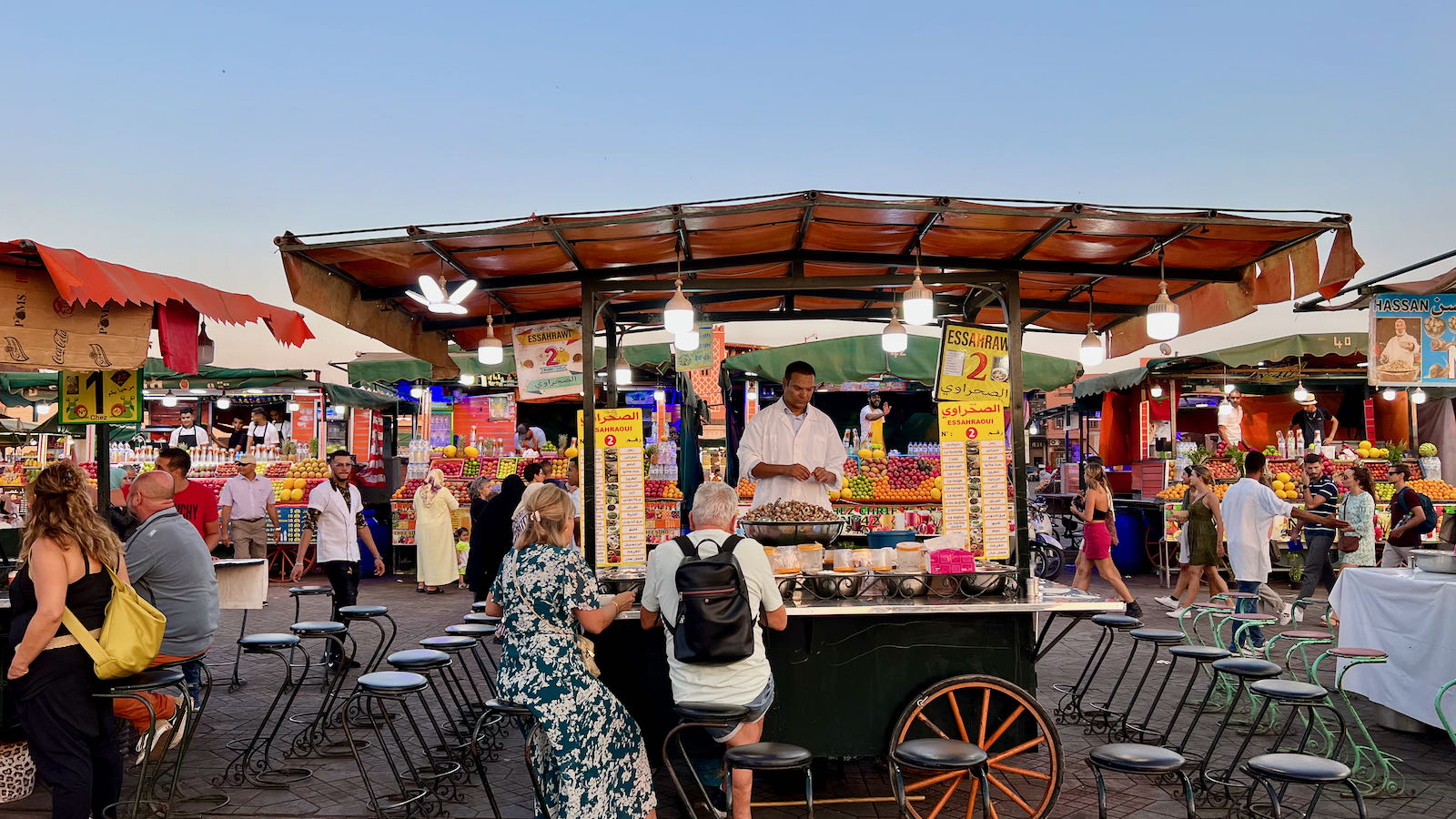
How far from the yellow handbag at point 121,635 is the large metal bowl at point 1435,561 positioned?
762cm

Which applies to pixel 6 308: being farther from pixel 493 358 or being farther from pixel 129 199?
pixel 129 199

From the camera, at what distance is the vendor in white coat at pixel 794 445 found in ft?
20.9

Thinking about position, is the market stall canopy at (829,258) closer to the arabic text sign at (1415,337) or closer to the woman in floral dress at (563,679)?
the woman in floral dress at (563,679)

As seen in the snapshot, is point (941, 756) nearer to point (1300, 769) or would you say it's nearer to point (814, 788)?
point (1300, 769)

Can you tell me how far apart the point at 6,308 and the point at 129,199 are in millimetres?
11314

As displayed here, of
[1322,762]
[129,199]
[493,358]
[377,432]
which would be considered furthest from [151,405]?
[1322,762]

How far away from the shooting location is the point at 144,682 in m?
4.63

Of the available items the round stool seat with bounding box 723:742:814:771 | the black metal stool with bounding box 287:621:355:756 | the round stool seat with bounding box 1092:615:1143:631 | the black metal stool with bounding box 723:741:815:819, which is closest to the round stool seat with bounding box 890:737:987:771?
the black metal stool with bounding box 723:741:815:819

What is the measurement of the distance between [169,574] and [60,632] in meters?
0.90

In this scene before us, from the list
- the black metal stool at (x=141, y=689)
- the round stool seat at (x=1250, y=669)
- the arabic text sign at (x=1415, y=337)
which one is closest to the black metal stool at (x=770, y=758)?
the round stool seat at (x=1250, y=669)

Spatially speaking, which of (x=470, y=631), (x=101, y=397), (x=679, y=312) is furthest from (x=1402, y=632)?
(x=101, y=397)

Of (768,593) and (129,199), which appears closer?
(768,593)

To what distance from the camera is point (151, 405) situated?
78.5 feet

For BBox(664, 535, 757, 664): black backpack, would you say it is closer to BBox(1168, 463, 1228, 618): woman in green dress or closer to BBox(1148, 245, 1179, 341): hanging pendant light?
BBox(1148, 245, 1179, 341): hanging pendant light
